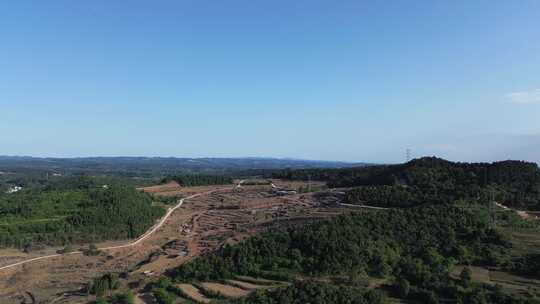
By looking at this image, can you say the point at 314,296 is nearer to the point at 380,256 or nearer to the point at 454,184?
the point at 380,256

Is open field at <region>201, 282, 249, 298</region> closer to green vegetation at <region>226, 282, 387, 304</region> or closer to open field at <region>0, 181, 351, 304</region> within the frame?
green vegetation at <region>226, 282, 387, 304</region>

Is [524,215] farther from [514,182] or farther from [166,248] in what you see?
[166,248]

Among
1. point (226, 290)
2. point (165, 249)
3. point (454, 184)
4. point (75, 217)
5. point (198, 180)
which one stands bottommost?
point (165, 249)

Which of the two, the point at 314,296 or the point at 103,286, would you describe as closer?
the point at 314,296

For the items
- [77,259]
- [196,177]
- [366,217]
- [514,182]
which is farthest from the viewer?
[196,177]

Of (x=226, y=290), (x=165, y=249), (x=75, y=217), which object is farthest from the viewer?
(x=75, y=217)

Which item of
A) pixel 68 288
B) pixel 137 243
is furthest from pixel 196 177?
pixel 68 288

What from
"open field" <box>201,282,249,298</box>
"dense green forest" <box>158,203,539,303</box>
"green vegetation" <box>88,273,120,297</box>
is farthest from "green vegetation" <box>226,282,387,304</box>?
"green vegetation" <box>88,273,120,297</box>

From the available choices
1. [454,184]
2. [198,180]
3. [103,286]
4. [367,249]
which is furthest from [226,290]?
[198,180]
